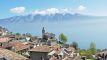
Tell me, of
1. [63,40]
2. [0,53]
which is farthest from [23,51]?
[63,40]

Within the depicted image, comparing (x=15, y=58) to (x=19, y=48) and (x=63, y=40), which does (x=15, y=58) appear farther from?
(x=63, y=40)

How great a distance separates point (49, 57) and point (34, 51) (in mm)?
2856

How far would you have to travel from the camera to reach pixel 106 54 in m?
31.7

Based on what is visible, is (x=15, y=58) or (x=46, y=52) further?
(x=46, y=52)

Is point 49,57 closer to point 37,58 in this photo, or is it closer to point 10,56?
point 37,58

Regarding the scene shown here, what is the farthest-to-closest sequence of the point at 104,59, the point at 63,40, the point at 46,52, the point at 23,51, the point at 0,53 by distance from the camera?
1. the point at 63,40
2. the point at 23,51
3. the point at 46,52
4. the point at 104,59
5. the point at 0,53

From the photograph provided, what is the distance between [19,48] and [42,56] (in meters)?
17.9

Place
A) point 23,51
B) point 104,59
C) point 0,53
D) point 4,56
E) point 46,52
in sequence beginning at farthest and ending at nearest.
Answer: point 23,51
point 46,52
point 104,59
point 0,53
point 4,56

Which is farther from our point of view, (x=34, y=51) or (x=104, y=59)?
(x=34, y=51)

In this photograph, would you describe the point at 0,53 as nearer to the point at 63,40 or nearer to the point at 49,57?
the point at 49,57

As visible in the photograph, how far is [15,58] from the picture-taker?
2422cm

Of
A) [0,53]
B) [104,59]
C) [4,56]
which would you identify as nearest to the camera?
[4,56]

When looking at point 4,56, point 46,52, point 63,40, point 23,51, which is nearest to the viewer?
point 4,56

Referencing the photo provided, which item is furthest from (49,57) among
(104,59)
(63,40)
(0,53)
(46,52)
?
(63,40)
